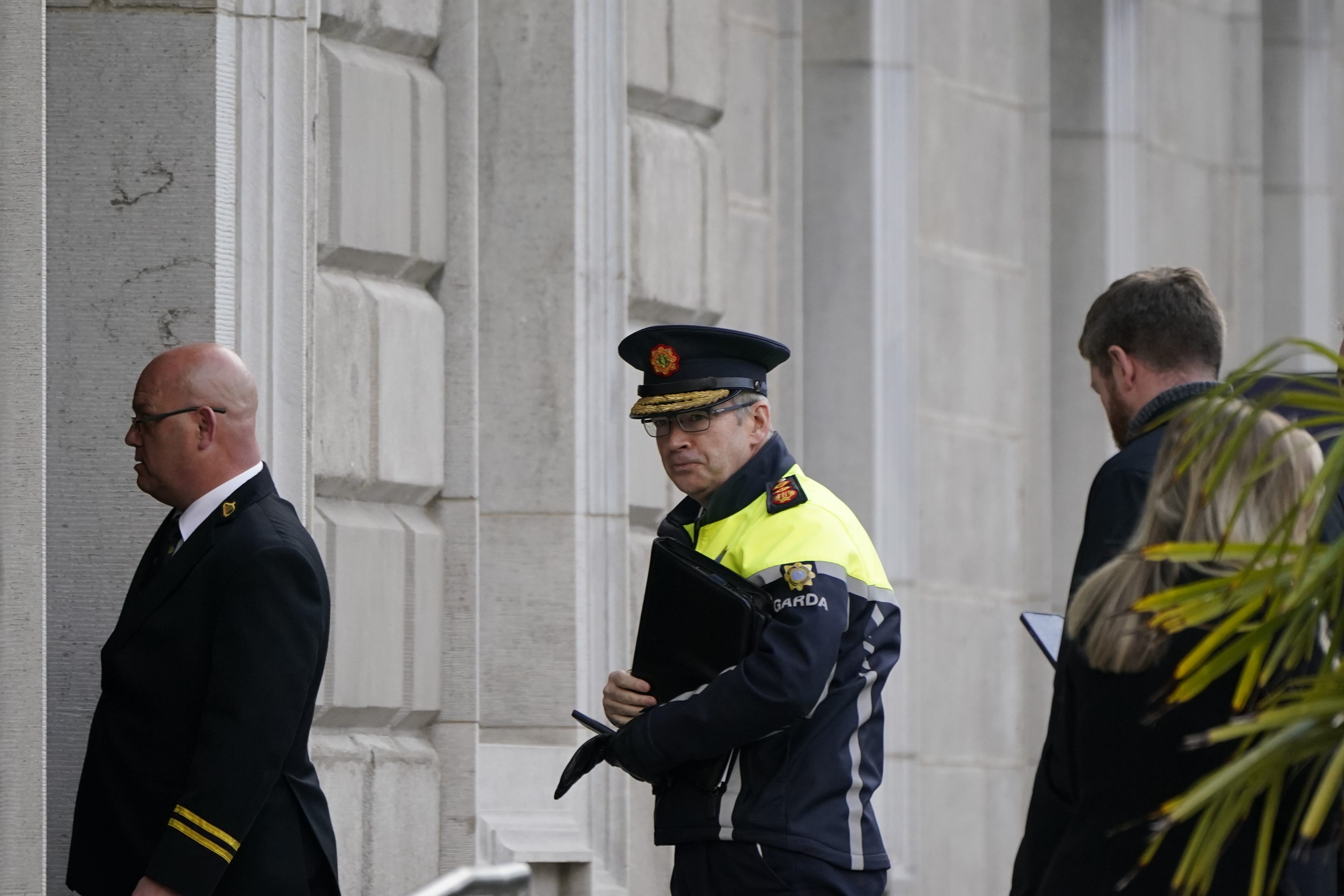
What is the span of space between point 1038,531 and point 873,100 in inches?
85.8

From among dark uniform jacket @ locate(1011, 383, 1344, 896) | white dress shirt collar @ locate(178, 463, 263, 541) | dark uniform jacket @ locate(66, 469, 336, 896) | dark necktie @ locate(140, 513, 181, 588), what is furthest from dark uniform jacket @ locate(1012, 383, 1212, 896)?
dark necktie @ locate(140, 513, 181, 588)

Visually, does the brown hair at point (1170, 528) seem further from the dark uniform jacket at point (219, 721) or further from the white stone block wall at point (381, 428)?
the white stone block wall at point (381, 428)

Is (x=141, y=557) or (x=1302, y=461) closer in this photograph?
(x=1302, y=461)

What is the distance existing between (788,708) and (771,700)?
36 millimetres

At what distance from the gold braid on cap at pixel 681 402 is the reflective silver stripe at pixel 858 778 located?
58cm

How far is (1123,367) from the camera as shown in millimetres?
4551

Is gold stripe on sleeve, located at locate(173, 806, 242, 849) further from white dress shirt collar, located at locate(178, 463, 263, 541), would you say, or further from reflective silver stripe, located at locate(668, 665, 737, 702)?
reflective silver stripe, located at locate(668, 665, 737, 702)

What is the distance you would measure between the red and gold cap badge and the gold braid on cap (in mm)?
72

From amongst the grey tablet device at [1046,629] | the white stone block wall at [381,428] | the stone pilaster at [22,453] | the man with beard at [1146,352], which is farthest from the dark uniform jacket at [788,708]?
the white stone block wall at [381,428]

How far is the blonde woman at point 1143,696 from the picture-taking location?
3479 millimetres

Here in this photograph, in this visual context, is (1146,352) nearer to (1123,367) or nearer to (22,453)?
(1123,367)

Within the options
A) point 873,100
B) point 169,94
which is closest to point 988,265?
point 873,100

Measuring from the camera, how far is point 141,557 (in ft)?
17.1

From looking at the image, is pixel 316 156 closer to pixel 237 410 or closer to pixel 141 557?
pixel 141 557
